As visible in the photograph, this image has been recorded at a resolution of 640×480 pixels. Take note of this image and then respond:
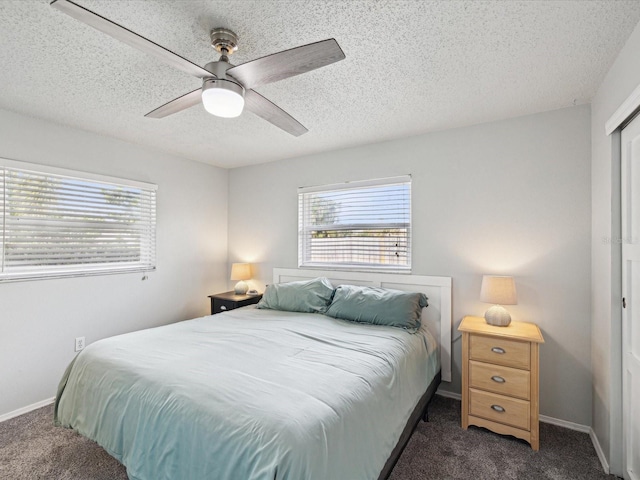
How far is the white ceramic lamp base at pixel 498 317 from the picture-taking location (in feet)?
7.83

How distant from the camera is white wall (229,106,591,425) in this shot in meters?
2.36

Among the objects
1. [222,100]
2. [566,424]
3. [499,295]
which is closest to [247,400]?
[222,100]

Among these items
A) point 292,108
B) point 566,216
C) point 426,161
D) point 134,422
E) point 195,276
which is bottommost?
point 134,422

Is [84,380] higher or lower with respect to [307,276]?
lower

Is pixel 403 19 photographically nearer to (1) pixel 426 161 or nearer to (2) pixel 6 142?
→ (1) pixel 426 161

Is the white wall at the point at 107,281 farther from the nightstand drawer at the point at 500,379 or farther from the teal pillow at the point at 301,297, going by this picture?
the nightstand drawer at the point at 500,379

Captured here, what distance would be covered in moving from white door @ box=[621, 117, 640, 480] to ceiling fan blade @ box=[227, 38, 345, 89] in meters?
1.65

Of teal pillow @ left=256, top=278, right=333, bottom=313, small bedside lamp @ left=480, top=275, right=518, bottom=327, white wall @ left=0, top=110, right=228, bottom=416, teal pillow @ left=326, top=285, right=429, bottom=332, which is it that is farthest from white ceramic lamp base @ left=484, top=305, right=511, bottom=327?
white wall @ left=0, top=110, right=228, bottom=416

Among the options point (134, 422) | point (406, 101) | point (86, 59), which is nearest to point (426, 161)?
point (406, 101)

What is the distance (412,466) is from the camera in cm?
193

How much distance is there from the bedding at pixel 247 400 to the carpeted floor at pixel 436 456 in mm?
275

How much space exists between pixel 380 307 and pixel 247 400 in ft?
5.01

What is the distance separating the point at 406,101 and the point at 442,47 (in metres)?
0.64

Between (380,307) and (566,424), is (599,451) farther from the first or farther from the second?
(380,307)
